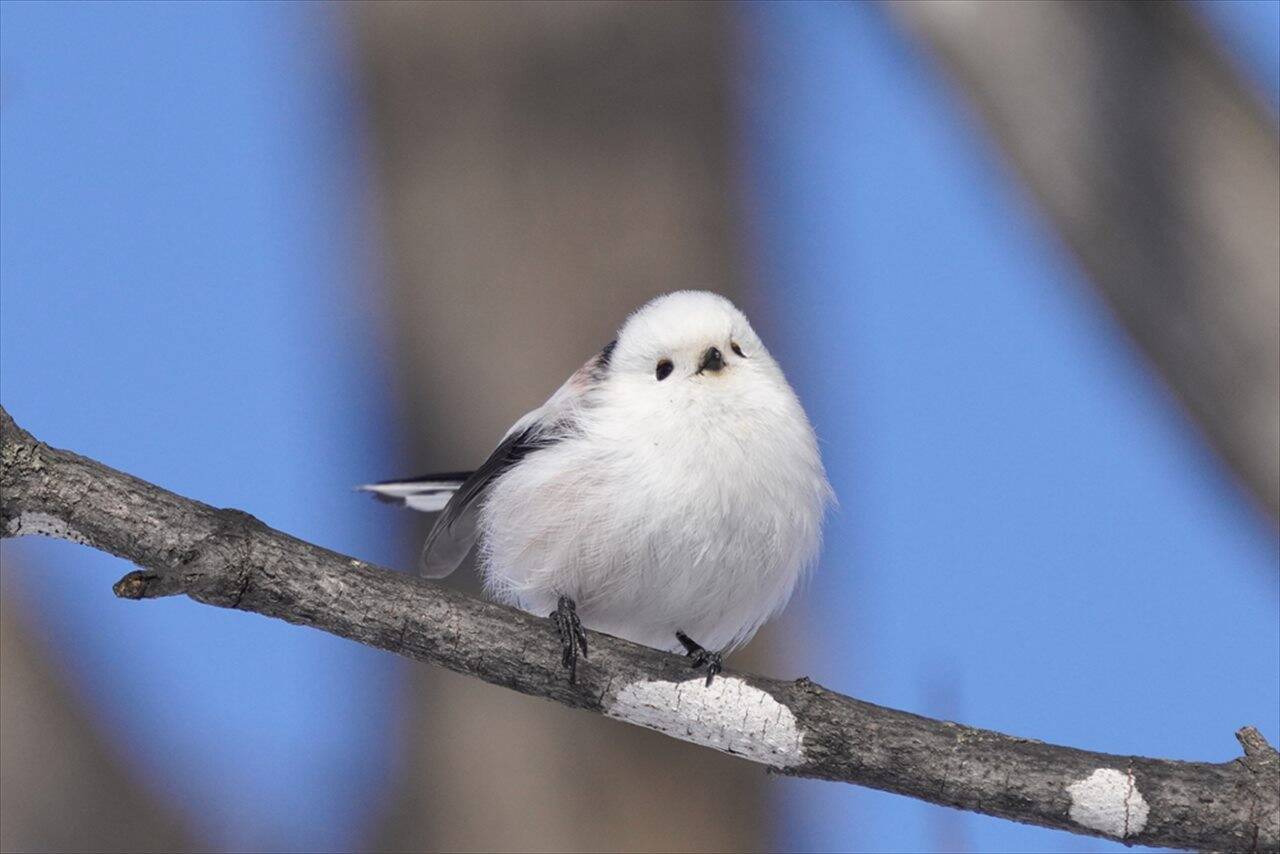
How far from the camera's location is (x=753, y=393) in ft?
7.89

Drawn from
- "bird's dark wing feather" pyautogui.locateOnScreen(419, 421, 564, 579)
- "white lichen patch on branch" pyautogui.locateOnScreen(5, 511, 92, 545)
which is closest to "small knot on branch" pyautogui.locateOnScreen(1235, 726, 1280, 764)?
"bird's dark wing feather" pyautogui.locateOnScreen(419, 421, 564, 579)

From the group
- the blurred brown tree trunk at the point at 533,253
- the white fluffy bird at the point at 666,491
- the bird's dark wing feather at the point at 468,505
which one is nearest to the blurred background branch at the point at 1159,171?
the blurred brown tree trunk at the point at 533,253

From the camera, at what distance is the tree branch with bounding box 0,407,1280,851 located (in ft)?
6.24

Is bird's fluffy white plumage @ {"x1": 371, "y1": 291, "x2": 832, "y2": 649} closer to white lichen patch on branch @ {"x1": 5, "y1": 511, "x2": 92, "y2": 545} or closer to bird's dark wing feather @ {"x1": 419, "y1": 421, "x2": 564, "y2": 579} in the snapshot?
bird's dark wing feather @ {"x1": 419, "y1": 421, "x2": 564, "y2": 579}

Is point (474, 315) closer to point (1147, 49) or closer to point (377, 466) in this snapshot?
point (377, 466)

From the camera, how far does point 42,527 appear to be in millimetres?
1941

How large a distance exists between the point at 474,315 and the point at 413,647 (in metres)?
1.65

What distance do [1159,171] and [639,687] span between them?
69.0 inches

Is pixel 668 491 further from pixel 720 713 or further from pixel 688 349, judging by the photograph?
pixel 720 713

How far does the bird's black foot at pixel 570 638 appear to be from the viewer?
203 centimetres

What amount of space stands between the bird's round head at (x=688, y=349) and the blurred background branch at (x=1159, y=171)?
1029 millimetres

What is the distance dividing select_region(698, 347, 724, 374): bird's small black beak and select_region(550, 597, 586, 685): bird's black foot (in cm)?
54

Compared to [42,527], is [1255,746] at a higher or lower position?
higher

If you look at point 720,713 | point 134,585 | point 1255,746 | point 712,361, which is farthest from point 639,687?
point 1255,746
